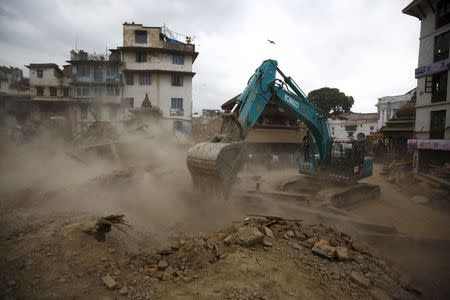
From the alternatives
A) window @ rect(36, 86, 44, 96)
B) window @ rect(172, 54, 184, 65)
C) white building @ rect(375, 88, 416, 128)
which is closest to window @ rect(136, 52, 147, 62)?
window @ rect(172, 54, 184, 65)

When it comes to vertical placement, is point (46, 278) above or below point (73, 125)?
below

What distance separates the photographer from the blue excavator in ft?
24.5

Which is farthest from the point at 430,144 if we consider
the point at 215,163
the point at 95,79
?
the point at 95,79

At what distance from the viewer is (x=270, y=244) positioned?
5750 millimetres

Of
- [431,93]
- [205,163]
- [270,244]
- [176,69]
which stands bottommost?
[270,244]

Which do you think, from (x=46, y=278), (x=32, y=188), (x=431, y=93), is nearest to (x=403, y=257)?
(x=46, y=278)

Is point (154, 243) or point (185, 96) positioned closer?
point (154, 243)

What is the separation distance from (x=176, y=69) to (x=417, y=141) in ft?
90.0

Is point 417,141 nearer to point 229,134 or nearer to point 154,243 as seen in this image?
point 229,134

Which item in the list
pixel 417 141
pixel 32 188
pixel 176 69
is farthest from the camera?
pixel 176 69

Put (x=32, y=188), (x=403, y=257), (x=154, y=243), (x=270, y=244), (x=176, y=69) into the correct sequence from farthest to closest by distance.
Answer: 1. (x=176, y=69)
2. (x=32, y=188)
3. (x=403, y=257)
4. (x=154, y=243)
5. (x=270, y=244)

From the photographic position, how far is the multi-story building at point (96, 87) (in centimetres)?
3559

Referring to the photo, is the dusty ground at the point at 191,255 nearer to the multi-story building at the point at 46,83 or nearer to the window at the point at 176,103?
the window at the point at 176,103

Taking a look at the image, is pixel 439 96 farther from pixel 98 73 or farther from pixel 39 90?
pixel 39 90
